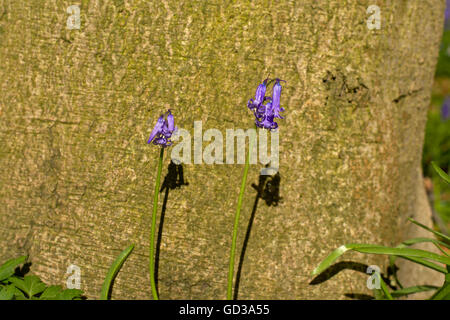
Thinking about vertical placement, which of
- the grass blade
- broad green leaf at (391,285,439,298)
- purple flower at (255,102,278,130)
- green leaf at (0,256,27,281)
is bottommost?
broad green leaf at (391,285,439,298)

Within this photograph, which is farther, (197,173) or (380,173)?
(380,173)

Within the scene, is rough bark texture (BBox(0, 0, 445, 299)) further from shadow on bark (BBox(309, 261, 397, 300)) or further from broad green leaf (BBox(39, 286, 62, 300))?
broad green leaf (BBox(39, 286, 62, 300))

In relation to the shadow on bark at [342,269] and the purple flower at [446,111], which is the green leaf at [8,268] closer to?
the shadow on bark at [342,269]

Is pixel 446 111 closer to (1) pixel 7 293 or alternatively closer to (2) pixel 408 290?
(2) pixel 408 290

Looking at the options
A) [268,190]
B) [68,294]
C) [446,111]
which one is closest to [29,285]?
[68,294]

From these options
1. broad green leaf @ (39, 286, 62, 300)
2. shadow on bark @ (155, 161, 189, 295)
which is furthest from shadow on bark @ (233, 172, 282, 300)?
broad green leaf @ (39, 286, 62, 300)
